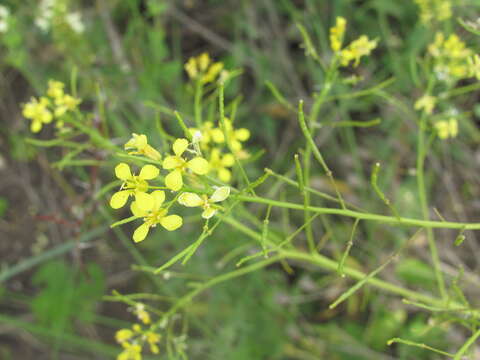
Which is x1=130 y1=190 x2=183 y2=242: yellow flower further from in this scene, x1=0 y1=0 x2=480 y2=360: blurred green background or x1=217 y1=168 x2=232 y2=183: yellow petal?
x1=0 y1=0 x2=480 y2=360: blurred green background

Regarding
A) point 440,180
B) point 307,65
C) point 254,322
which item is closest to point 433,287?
point 440,180

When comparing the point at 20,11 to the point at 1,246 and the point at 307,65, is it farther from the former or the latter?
the point at 307,65

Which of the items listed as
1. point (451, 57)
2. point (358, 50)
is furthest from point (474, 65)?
point (358, 50)

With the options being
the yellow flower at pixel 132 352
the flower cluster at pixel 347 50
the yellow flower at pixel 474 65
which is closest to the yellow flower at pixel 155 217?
the yellow flower at pixel 132 352

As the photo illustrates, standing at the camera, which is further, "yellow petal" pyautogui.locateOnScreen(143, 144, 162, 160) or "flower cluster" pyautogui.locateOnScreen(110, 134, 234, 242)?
"yellow petal" pyautogui.locateOnScreen(143, 144, 162, 160)

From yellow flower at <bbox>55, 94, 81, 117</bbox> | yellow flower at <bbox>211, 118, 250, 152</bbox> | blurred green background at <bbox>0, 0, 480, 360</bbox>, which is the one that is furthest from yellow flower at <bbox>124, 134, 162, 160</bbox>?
blurred green background at <bbox>0, 0, 480, 360</bbox>
